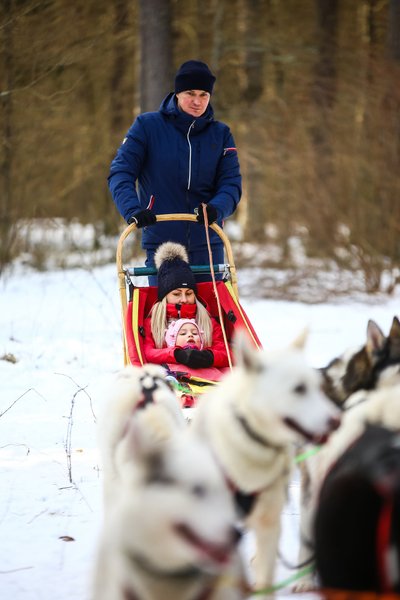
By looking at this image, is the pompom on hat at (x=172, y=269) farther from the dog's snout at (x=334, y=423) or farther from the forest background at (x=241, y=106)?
the forest background at (x=241, y=106)

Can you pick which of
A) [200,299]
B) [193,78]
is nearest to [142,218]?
[200,299]

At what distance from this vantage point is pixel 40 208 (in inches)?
505

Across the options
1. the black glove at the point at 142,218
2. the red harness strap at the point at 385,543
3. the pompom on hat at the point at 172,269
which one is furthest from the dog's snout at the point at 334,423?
the black glove at the point at 142,218

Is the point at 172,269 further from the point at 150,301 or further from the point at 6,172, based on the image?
the point at 6,172

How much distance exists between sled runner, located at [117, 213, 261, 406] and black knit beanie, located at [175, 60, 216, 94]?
89 cm

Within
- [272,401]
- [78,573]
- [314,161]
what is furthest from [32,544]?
[314,161]

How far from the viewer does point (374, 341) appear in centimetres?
278

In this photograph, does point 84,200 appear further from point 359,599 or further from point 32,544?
point 359,599

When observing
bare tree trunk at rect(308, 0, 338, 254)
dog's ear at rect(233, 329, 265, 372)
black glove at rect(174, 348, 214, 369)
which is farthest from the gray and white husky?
bare tree trunk at rect(308, 0, 338, 254)

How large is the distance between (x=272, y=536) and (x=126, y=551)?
0.91 meters

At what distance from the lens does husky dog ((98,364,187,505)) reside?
2459 millimetres

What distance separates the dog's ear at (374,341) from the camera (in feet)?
9.06

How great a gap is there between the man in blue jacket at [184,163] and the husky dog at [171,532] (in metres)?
2.93

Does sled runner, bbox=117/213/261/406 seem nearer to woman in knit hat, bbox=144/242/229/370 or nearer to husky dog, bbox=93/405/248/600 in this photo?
woman in knit hat, bbox=144/242/229/370
